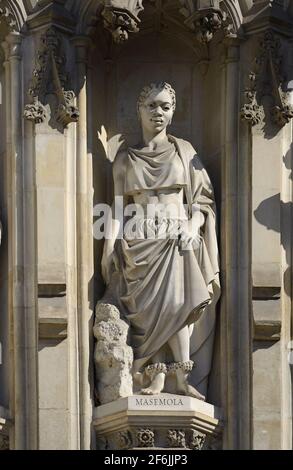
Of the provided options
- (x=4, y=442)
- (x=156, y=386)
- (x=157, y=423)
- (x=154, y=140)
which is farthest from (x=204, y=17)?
(x=4, y=442)

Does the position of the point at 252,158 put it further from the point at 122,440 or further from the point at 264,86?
the point at 122,440

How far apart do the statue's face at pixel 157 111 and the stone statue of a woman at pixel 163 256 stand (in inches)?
0.4

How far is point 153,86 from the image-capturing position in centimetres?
3756

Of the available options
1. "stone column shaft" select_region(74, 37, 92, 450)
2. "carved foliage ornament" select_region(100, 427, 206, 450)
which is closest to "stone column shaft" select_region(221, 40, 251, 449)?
"carved foliage ornament" select_region(100, 427, 206, 450)

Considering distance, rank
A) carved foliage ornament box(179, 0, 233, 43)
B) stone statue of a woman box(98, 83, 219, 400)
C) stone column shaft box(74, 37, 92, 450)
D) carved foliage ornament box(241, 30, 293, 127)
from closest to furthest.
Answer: stone column shaft box(74, 37, 92, 450) → stone statue of a woman box(98, 83, 219, 400) → carved foliage ornament box(179, 0, 233, 43) → carved foliage ornament box(241, 30, 293, 127)

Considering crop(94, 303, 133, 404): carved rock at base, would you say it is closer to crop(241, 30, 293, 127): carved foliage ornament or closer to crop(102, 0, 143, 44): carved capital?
crop(241, 30, 293, 127): carved foliage ornament

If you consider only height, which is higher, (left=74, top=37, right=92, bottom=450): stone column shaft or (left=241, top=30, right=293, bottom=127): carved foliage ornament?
(left=241, top=30, right=293, bottom=127): carved foliage ornament

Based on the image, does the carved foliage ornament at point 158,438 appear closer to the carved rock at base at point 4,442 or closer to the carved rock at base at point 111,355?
the carved rock at base at point 111,355

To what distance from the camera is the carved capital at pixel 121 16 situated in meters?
37.0

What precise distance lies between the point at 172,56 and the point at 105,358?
11.3 ft

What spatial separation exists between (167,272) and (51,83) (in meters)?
2.25

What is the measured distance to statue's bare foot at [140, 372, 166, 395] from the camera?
121 feet

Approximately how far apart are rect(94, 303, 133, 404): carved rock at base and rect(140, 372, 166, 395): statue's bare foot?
163 mm

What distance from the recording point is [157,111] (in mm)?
37469
